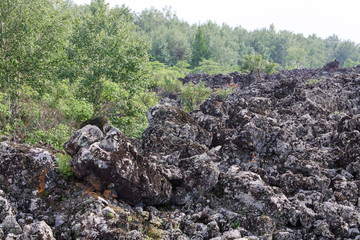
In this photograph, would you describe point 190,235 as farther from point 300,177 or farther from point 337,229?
point 300,177

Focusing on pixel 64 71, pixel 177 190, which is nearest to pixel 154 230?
pixel 177 190

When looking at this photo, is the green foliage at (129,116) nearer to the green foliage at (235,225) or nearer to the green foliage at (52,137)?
the green foliage at (52,137)

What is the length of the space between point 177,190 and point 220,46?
84054 mm

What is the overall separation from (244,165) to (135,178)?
3.44 m

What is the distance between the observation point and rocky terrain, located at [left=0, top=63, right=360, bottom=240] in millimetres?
5312

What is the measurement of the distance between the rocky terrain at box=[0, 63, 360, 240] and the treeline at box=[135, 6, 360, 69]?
57.9 metres

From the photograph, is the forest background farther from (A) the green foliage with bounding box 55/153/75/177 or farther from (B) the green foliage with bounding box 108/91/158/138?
(A) the green foliage with bounding box 55/153/75/177

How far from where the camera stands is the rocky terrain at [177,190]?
5.31m

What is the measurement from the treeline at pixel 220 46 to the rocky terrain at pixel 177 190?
2281 inches

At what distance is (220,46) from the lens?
87.3 meters

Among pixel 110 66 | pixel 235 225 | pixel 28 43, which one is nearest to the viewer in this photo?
pixel 235 225

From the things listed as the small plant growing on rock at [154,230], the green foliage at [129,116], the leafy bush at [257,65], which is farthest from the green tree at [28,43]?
the leafy bush at [257,65]

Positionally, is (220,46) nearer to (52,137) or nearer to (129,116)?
(129,116)

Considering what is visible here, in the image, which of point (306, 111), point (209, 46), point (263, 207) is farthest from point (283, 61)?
point (263, 207)
